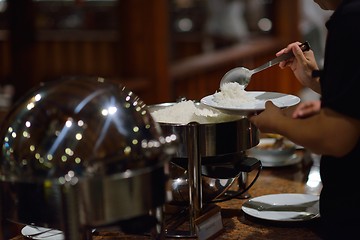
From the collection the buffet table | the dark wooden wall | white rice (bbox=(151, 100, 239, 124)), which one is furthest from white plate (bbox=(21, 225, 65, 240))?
the dark wooden wall

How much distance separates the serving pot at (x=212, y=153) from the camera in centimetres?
220

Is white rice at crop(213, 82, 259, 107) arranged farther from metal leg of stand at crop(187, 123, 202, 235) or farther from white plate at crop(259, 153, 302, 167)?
white plate at crop(259, 153, 302, 167)

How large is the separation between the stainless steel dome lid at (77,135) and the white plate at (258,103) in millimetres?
370

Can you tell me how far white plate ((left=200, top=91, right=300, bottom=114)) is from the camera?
6.95 feet

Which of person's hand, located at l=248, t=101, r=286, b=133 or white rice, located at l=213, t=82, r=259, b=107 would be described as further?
white rice, located at l=213, t=82, r=259, b=107

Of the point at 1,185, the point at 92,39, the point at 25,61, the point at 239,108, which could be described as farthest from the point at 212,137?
the point at 92,39

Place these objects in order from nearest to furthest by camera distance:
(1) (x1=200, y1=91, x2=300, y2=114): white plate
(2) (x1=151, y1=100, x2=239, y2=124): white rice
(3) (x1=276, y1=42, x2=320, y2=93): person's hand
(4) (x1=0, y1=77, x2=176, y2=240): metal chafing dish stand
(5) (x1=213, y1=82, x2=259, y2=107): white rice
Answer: (4) (x1=0, y1=77, x2=176, y2=240): metal chafing dish stand < (1) (x1=200, y1=91, x2=300, y2=114): white plate < (5) (x1=213, y1=82, x2=259, y2=107): white rice < (2) (x1=151, y1=100, x2=239, y2=124): white rice < (3) (x1=276, y1=42, x2=320, y2=93): person's hand

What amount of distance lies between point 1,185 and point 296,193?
1332 millimetres

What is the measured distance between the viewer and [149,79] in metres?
5.88

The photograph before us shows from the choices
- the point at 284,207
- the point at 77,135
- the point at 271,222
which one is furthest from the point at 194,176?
the point at 77,135

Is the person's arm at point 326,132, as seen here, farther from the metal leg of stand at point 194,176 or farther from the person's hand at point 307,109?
the metal leg of stand at point 194,176

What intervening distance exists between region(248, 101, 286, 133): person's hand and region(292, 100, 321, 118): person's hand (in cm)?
7

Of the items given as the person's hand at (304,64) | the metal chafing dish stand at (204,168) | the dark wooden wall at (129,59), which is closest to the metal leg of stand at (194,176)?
the metal chafing dish stand at (204,168)

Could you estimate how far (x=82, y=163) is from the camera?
65.4 inches
